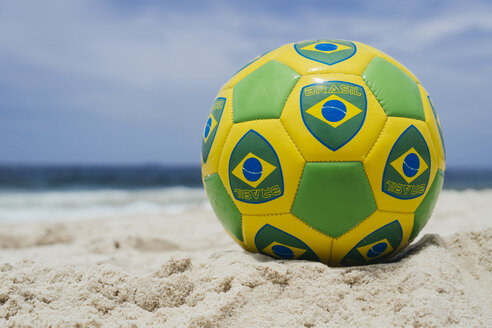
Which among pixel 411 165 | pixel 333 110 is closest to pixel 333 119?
pixel 333 110

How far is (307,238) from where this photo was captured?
215 centimetres

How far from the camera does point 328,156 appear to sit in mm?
2025

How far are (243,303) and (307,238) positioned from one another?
1.68ft

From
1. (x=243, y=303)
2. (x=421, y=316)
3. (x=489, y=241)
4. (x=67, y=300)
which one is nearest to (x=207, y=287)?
(x=243, y=303)

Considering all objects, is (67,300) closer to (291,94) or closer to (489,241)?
(291,94)

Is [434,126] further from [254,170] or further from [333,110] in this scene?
[254,170]

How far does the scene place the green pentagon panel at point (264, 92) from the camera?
7.01 feet

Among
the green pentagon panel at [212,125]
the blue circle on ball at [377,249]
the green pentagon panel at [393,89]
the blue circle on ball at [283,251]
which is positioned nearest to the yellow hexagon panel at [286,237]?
the blue circle on ball at [283,251]

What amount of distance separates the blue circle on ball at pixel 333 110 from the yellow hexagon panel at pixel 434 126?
550mm

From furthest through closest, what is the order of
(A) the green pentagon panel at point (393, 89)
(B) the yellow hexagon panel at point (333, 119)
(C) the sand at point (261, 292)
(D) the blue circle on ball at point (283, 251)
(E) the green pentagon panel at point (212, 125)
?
(E) the green pentagon panel at point (212, 125), (D) the blue circle on ball at point (283, 251), (A) the green pentagon panel at point (393, 89), (B) the yellow hexagon panel at point (333, 119), (C) the sand at point (261, 292)

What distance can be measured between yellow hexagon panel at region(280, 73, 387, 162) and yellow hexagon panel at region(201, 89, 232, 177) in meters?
0.38

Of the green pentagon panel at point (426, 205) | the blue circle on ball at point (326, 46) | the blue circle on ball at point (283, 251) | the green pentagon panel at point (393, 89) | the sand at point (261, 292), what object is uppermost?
the blue circle on ball at point (326, 46)

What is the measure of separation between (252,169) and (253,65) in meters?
0.70

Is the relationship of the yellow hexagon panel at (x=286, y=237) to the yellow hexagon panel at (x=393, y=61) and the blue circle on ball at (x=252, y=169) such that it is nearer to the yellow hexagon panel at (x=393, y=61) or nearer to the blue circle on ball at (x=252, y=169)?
the blue circle on ball at (x=252, y=169)
